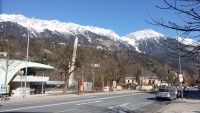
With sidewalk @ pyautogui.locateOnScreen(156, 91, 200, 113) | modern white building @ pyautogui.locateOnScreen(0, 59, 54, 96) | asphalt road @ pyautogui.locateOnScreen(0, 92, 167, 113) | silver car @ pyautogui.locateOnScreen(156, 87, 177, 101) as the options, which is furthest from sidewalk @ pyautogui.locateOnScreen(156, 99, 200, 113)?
modern white building @ pyautogui.locateOnScreen(0, 59, 54, 96)

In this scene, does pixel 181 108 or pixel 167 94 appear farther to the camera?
pixel 167 94

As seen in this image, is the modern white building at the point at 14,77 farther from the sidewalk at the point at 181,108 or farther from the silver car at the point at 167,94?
the sidewalk at the point at 181,108

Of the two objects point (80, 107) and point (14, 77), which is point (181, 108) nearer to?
point (80, 107)

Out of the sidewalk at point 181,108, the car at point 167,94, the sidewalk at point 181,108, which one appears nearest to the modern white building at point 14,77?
the car at point 167,94

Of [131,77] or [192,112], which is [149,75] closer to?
[131,77]

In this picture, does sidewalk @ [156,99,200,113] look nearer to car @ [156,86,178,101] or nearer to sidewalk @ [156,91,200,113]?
sidewalk @ [156,91,200,113]

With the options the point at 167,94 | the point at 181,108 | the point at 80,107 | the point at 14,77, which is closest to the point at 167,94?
the point at 167,94

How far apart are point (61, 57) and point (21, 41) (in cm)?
11869

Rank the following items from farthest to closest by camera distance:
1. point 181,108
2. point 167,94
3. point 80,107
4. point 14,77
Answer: point 14,77 → point 167,94 → point 80,107 → point 181,108

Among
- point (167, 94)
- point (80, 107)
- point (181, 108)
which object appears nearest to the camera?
point (181, 108)

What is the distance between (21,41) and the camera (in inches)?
7343

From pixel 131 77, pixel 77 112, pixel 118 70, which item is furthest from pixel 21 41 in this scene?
pixel 77 112

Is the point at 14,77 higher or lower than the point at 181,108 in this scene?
higher

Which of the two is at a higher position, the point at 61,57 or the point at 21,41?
the point at 21,41
